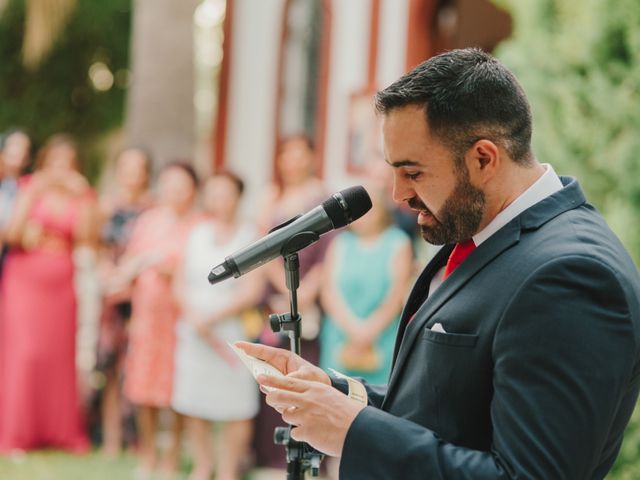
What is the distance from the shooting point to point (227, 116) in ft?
34.7

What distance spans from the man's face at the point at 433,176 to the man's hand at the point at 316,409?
0.42 meters

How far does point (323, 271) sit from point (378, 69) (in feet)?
13.0

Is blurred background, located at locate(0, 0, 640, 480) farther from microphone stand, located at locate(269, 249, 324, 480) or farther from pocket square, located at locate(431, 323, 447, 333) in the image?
pocket square, located at locate(431, 323, 447, 333)

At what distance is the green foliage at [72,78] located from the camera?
18266 millimetres

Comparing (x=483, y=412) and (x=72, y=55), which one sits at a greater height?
(x=72, y=55)

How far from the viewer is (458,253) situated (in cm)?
197

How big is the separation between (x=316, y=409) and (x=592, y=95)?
9.13 ft

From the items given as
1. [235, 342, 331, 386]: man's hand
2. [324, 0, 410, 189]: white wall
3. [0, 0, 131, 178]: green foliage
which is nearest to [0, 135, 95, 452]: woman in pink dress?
[324, 0, 410, 189]: white wall

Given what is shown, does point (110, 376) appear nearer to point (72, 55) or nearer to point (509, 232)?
point (509, 232)

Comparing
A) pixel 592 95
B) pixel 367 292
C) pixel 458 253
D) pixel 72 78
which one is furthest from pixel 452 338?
pixel 72 78

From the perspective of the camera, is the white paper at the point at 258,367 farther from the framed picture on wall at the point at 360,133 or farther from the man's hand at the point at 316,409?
the framed picture on wall at the point at 360,133

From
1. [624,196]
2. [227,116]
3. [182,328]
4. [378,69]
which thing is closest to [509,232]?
[624,196]

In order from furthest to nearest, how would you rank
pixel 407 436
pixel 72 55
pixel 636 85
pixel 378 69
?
pixel 72 55 → pixel 378 69 → pixel 636 85 → pixel 407 436

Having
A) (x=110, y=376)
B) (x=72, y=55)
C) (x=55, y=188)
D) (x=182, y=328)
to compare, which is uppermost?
(x=72, y=55)
